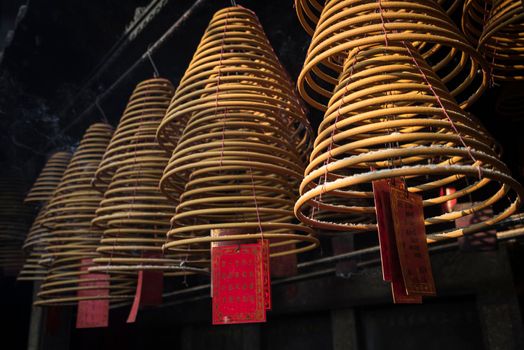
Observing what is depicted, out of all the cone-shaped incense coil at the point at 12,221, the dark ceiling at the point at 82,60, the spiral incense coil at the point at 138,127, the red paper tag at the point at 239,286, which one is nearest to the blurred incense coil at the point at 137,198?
the spiral incense coil at the point at 138,127

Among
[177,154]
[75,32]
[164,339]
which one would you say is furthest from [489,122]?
[75,32]

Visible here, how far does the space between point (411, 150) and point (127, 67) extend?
3.60 metres

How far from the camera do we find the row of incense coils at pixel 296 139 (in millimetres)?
1123

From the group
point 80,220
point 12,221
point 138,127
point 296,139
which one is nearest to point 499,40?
point 296,139

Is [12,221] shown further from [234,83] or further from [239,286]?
[239,286]

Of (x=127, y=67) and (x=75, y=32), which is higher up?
(x=75, y=32)

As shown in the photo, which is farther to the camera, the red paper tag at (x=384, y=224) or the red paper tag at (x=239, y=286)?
the red paper tag at (x=239, y=286)

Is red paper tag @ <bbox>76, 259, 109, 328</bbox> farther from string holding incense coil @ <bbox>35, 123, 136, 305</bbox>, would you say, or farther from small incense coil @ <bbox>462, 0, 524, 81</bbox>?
small incense coil @ <bbox>462, 0, 524, 81</bbox>

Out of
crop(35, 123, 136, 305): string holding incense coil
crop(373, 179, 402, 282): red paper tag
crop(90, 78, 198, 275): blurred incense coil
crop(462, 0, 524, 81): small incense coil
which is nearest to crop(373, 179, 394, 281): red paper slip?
crop(373, 179, 402, 282): red paper tag

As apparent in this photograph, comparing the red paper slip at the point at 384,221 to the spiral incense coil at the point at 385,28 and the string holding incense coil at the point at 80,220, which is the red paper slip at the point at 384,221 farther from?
the string holding incense coil at the point at 80,220

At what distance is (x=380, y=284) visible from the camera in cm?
272

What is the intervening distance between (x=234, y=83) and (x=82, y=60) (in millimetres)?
3252

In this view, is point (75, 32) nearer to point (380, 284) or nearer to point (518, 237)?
point (380, 284)

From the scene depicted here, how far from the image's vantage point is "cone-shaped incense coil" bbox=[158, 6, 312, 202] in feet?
5.77
